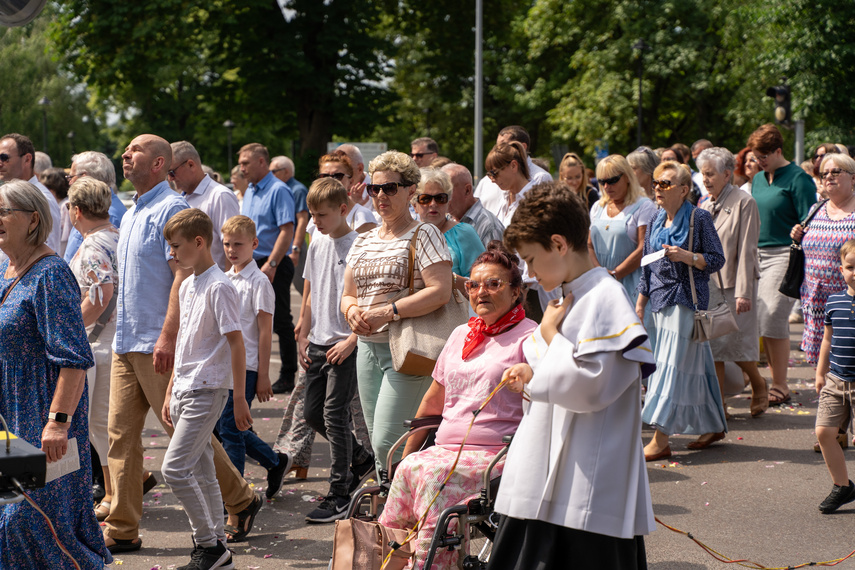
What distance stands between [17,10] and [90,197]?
115 centimetres

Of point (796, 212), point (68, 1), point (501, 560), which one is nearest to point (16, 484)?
point (501, 560)

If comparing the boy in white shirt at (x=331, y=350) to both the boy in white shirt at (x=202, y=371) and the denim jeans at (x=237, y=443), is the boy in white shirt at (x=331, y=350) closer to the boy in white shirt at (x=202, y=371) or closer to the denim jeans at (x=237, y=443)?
the denim jeans at (x=237, y=443)

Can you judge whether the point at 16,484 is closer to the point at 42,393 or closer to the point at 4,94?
the point at 42,393

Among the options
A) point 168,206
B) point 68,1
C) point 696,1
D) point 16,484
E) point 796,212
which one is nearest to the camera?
point 16,484

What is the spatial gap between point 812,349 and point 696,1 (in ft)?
94.8

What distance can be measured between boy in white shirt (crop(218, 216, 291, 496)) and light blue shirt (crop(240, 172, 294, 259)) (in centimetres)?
347

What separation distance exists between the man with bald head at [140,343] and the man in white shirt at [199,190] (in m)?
1.49

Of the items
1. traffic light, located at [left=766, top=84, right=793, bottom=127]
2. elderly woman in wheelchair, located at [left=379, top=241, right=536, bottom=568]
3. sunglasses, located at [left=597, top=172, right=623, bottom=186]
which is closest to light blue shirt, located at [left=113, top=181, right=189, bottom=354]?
elderly woman in wheelchair, located at [left=379, top=241, right=536, bottom=568]

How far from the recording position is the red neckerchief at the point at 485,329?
443 cm

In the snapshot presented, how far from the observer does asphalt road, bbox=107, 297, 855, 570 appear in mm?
5148

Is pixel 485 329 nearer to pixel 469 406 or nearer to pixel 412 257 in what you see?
pixel 469 406

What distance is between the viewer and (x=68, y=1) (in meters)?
26.7

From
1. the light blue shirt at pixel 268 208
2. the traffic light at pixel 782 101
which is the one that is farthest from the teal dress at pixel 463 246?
the traffic light at pixel 782 101

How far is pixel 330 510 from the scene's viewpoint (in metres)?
5.83
